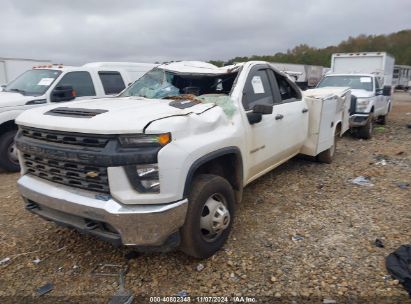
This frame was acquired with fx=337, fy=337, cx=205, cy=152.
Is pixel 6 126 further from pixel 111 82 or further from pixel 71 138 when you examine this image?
pixel 71 138

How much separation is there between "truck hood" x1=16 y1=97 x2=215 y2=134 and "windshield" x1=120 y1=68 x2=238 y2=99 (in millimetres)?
829

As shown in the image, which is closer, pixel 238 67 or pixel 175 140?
pixel 175 140

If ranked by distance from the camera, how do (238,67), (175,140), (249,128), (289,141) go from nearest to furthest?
(175,140), (249,128), (238,67), (289,141)

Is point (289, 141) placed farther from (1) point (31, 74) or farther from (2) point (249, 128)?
(1) point (31, 74)

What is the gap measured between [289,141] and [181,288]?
2.68 m

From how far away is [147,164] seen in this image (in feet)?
8.29

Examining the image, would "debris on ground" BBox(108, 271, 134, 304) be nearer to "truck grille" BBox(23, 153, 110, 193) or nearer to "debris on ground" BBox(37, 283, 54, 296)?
"debris on ground" BBox(37, 283, 54, 296)

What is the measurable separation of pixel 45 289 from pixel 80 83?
4.92 meters

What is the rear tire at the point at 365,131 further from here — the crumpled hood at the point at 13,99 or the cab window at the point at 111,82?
the crumpled hood at the point at 13,99

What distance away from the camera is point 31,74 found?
6.96 meters

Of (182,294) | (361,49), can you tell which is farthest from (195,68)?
(361,49)

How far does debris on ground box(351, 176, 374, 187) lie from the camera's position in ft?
17.5

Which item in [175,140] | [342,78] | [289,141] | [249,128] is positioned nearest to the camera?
[175,140]

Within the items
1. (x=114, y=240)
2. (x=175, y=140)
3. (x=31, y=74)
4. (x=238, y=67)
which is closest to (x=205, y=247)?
(x=114, y=240)
